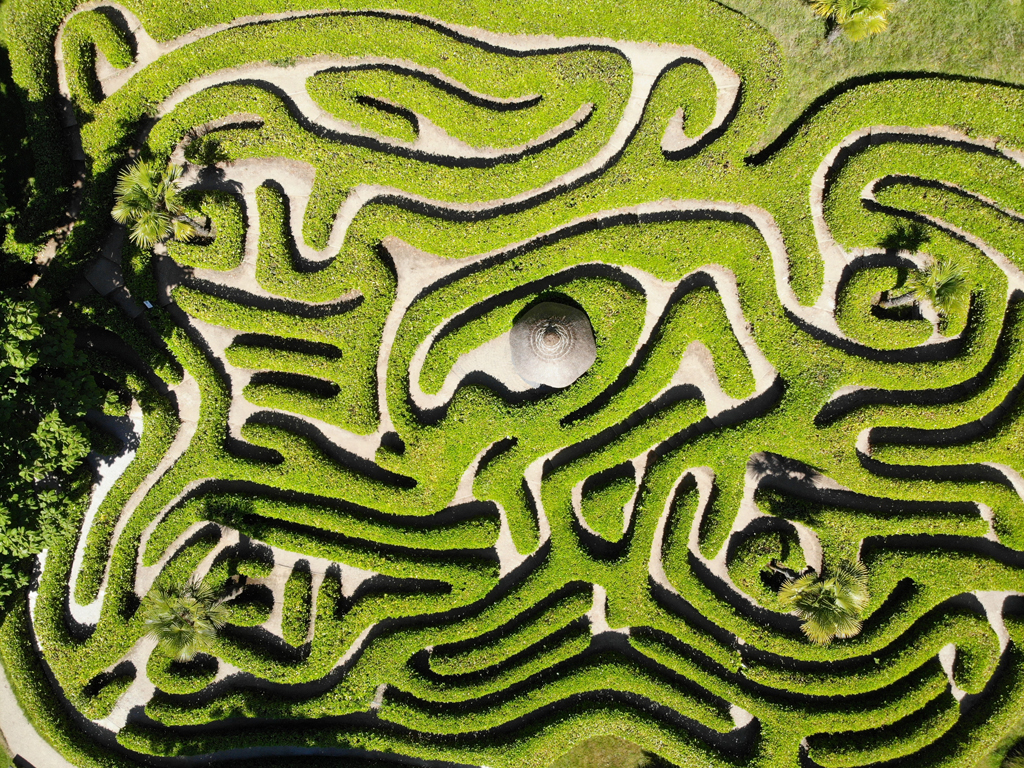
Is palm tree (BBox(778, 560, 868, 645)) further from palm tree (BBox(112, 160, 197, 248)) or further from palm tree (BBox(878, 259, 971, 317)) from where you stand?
palm tree (BBox(112, 160, 197, 248))

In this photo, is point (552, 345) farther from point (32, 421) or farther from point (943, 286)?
point (32, 421)

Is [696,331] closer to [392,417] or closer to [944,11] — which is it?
[392,417]

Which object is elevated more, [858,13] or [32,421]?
[858,13]

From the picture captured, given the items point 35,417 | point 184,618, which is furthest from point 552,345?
point 35,417

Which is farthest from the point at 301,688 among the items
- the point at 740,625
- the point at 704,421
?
the point at 704,421

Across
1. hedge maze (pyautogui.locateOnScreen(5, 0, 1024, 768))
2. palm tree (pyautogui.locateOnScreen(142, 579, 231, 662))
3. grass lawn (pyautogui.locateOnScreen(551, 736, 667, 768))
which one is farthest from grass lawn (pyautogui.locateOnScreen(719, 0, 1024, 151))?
palm tree (pyautogui.locateOnScreen(142, 579, 231, 662))

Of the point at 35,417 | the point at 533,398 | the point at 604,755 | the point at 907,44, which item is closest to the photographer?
the point at 35,417
